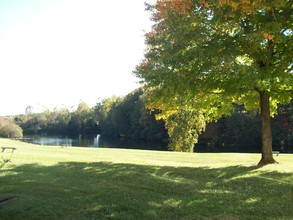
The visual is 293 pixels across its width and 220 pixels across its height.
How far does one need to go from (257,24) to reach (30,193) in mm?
10565

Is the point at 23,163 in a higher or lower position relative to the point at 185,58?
lower

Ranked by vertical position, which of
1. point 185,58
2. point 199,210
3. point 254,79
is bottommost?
point 199,210

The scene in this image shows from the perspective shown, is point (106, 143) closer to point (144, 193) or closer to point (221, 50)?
point (221, 50)

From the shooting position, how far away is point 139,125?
9988 centimetres

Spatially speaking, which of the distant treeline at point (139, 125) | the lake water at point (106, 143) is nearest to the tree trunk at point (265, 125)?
the distant treeline at point (139, 125)

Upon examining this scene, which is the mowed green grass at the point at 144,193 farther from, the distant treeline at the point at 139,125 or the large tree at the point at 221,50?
the distant treeline at the point at 139,125

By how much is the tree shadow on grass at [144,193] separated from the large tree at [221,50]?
145 inches

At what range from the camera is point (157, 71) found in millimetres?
14047

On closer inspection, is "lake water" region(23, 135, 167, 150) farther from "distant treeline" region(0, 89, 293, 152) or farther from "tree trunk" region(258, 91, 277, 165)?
"tree trunk" region(258, 91, 277, 165)

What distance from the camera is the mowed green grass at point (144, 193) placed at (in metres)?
8.57

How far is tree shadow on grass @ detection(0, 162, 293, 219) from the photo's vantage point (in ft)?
28.1

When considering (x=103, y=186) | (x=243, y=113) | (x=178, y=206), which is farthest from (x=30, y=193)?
(x=243, y=113)

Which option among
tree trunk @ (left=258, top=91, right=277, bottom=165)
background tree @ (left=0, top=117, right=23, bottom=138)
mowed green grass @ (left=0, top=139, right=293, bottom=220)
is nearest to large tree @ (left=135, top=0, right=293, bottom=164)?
tree trunk @ (left=258, top=91, right=277, bottom=165)

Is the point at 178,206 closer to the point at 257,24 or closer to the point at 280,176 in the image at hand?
the point at 280,176
